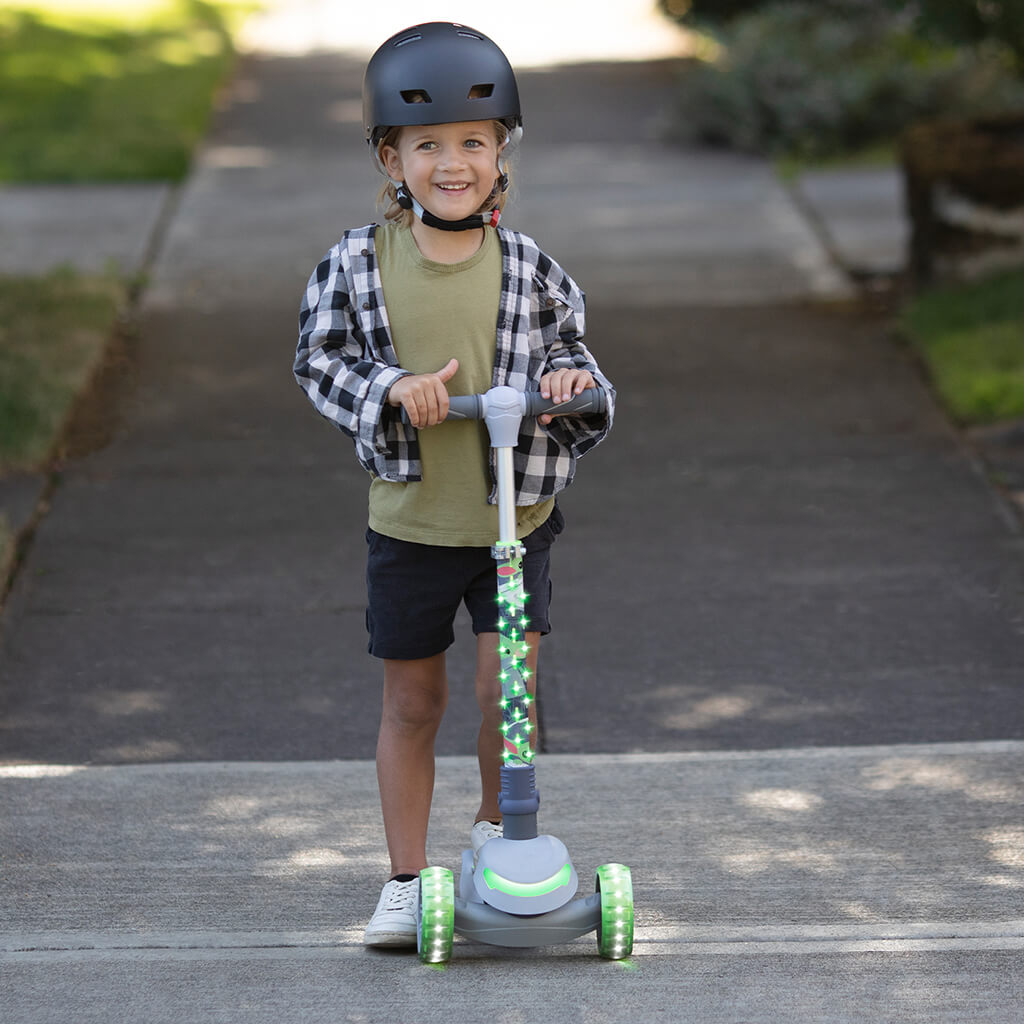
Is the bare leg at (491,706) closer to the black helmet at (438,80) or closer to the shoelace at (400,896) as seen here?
the shoelace at (400,896)

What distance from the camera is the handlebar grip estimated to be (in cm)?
314

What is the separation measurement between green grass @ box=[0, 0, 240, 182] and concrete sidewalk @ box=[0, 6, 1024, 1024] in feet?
15.0

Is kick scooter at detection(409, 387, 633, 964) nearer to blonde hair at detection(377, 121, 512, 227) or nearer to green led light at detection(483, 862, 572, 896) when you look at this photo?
green led light at detection(483, 862, 572, 896)

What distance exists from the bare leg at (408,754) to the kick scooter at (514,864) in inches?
8.4

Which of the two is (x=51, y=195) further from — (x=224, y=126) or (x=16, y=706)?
(x=16, y=706)

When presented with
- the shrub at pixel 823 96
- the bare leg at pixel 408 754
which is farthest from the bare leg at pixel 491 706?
the shrub at pixel 823 96

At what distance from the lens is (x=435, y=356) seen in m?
3.23

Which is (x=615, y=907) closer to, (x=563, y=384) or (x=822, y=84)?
(x=563, y=384)

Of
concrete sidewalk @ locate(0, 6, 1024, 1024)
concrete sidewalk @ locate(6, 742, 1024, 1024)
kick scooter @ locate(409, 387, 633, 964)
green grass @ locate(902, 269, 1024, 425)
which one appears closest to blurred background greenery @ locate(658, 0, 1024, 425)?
green grass @ locate(902, 269, 1024, 425)

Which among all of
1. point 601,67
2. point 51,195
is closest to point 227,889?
point 51,195

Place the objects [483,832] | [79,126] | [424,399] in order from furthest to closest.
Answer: [79,126] → [483,832] → [424,399]

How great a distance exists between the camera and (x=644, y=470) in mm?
6730

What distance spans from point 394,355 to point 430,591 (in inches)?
18.7

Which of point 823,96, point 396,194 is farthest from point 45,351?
point 823,96
